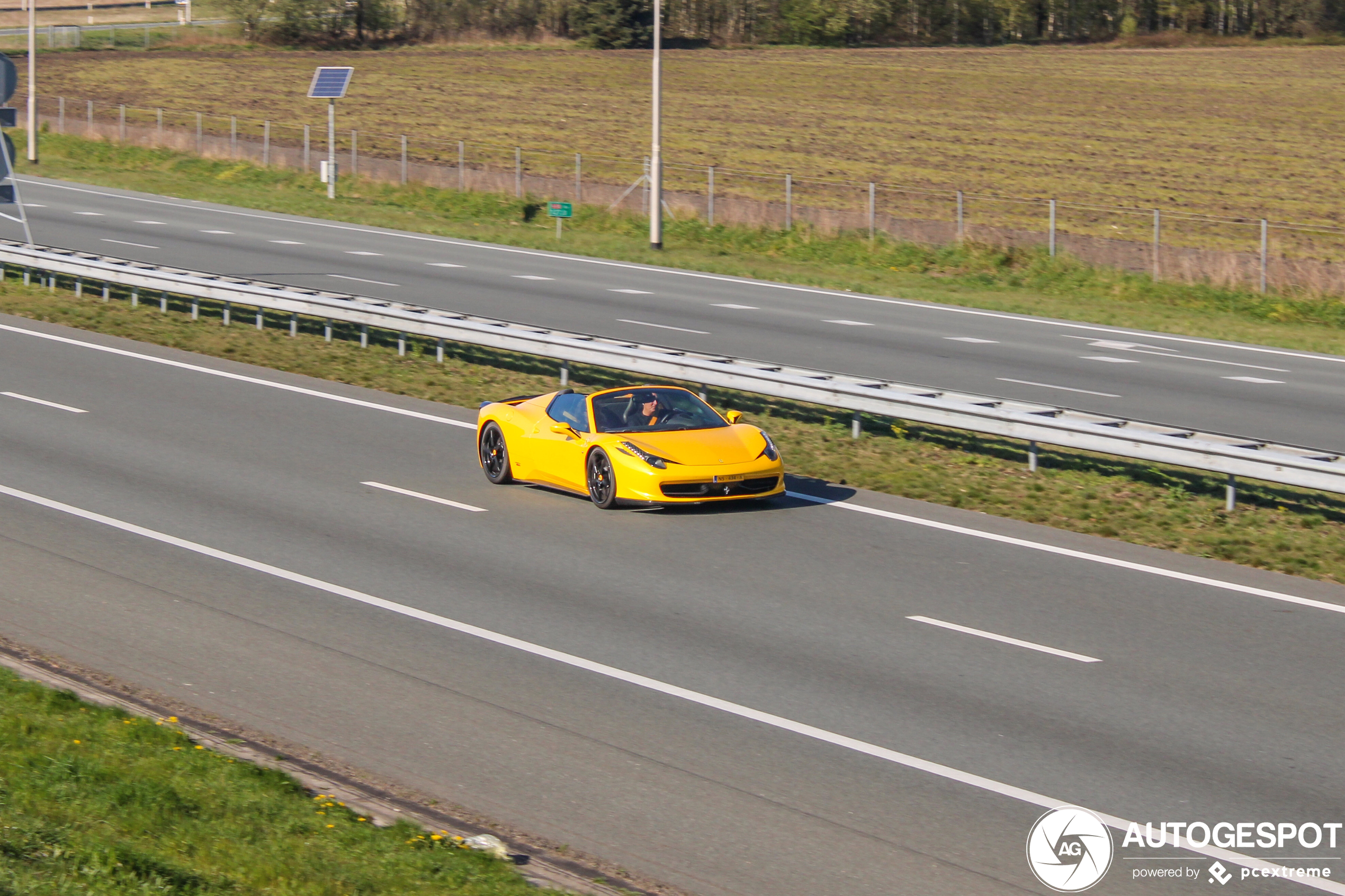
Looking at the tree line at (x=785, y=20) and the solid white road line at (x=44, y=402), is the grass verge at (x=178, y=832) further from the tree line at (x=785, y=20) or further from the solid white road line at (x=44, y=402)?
the tree line at (x=785, y=20)

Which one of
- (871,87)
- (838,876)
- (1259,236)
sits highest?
(871,87)

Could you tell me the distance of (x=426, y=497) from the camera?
15656 mm

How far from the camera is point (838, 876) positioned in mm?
7359

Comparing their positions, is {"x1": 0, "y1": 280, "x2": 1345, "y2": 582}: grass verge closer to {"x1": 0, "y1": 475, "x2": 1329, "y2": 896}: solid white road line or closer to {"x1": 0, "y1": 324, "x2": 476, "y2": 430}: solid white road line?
{"x1": 0, "y1": 324, "x2": 476, "y2": 430}: solid white road line

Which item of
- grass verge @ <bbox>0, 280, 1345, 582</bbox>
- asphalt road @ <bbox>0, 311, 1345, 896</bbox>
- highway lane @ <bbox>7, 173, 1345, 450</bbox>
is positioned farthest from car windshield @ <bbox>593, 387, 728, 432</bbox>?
highway lane @ <bbox>7, 173, 1345, 450</bbox>

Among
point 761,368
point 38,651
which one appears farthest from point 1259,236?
point 38,651

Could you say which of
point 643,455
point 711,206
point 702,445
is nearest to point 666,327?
point 702,445

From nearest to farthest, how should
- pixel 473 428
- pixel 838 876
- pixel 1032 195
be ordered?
pixel 838 876
pixel 473 428
pixel 1032 195

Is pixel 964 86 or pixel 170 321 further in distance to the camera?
pixel 964 86

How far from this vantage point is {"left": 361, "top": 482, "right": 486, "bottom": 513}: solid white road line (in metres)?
15.3

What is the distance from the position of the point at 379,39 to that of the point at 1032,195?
5774 cm

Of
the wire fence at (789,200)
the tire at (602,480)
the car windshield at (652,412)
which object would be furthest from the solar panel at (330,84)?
the tire at (602,480)

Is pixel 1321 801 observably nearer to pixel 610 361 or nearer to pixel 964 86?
pixel 610 361

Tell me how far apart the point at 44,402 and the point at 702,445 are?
375 inches
